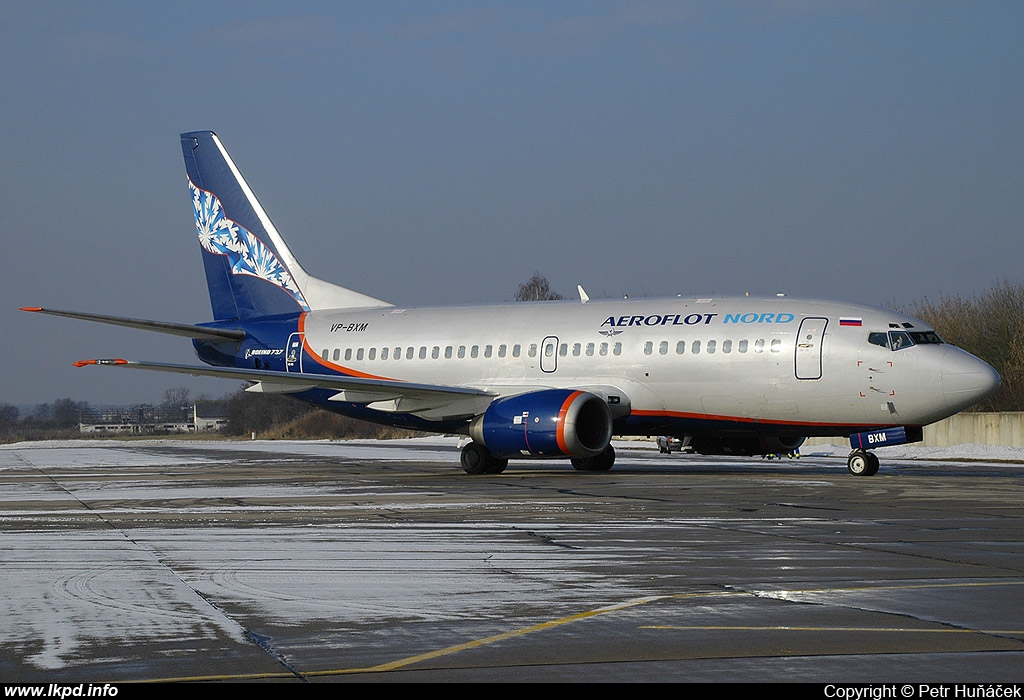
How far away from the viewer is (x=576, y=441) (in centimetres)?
2486

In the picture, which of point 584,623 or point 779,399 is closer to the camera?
point 584,623

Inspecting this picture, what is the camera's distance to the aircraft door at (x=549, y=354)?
28.0m

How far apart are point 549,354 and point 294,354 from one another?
8196 mm

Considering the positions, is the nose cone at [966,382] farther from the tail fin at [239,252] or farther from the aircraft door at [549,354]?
the tail fin at [239,252]

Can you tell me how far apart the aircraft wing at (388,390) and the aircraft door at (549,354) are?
1381 mm

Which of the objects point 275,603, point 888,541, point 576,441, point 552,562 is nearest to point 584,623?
point 275,603

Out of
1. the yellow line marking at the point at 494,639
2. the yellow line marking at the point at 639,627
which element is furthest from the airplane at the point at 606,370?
the yellow line marking at the point at 494,639

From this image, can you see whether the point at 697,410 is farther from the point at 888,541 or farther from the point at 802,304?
the point at 888,541

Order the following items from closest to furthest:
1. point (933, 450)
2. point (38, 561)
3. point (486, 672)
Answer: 1. point (486, 672)
2. point (38, 561)
3. point (933, 450)

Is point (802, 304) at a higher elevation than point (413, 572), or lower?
higher

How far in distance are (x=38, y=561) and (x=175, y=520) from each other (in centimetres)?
446

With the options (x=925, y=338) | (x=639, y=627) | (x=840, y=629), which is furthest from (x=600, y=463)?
(x=840, y=629)

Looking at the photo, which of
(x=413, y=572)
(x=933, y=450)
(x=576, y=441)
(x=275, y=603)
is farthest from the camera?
(x=933, y=450)

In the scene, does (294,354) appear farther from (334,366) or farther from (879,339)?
(879,339)
